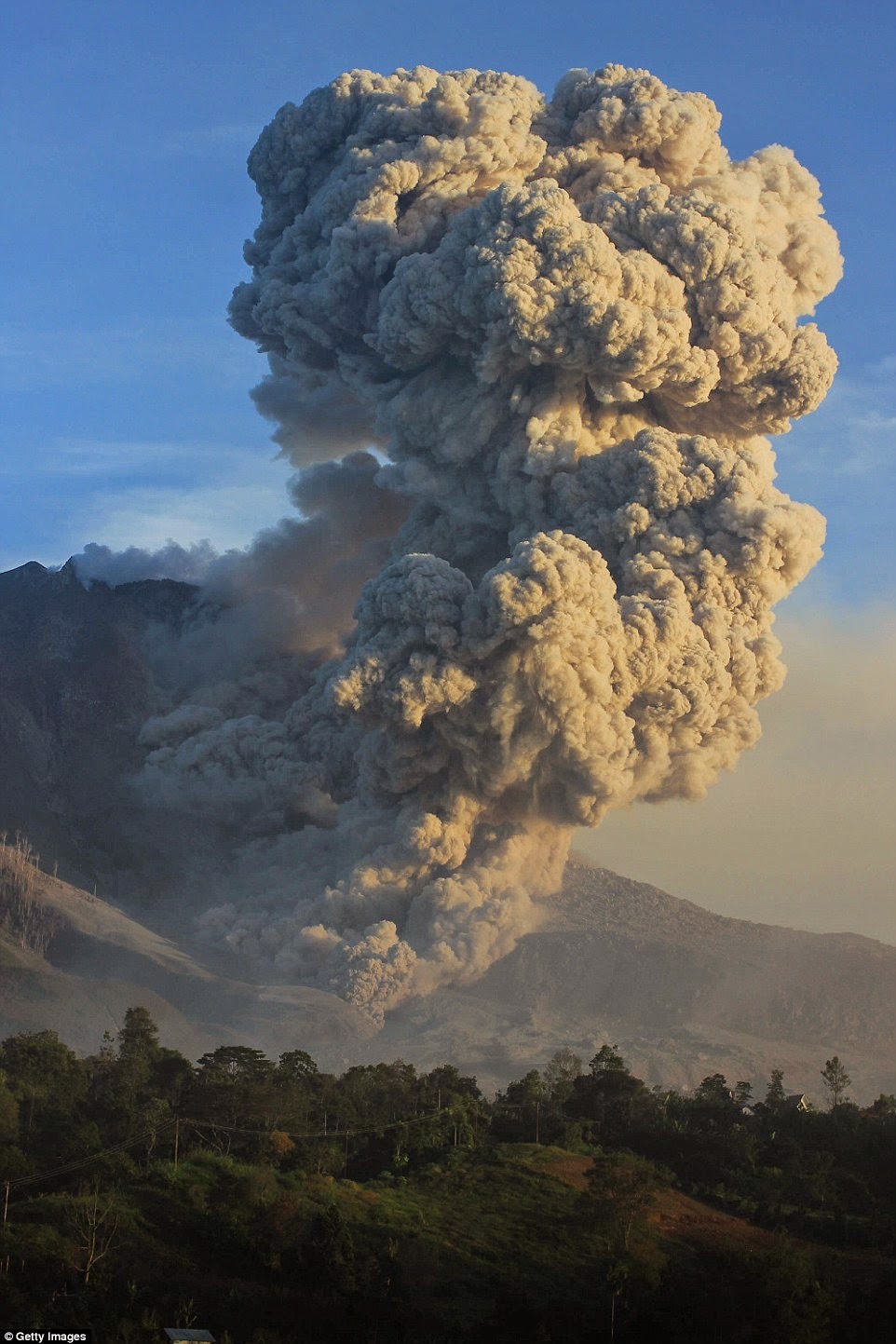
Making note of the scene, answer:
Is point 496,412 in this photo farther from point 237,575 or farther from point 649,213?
point 237,575

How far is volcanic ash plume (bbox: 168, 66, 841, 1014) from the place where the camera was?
45.8 m

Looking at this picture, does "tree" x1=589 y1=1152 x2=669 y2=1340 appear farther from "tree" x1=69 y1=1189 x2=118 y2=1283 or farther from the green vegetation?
"tree" x1=69 y1=1189 x2=118 y2=1283

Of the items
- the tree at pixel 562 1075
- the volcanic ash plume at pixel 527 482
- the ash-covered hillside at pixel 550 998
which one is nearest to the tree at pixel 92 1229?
the tree at pixel 562 1075

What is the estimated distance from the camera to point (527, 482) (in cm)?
4912

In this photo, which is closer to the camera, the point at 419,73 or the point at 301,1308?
the point at 301,1308

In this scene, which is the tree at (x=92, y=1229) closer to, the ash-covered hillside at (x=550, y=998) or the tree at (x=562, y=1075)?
the tree at (x=562, y=1075)

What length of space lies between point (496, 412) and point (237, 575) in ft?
49.1

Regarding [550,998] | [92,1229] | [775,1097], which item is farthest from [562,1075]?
[92,1229]

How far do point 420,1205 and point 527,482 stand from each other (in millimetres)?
24772

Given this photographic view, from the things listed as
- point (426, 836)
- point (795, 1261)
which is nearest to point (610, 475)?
point (426, 836)

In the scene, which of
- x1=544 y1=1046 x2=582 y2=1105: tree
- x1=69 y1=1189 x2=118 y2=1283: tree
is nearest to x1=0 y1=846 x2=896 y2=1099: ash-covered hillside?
x1=544 y1=1046 x2=582 y2=1105: tree

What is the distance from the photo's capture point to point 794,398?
49.6m

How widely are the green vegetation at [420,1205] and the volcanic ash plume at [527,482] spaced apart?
39.2 feet

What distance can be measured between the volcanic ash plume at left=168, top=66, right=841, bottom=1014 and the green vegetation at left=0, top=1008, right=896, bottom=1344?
39.2ft
